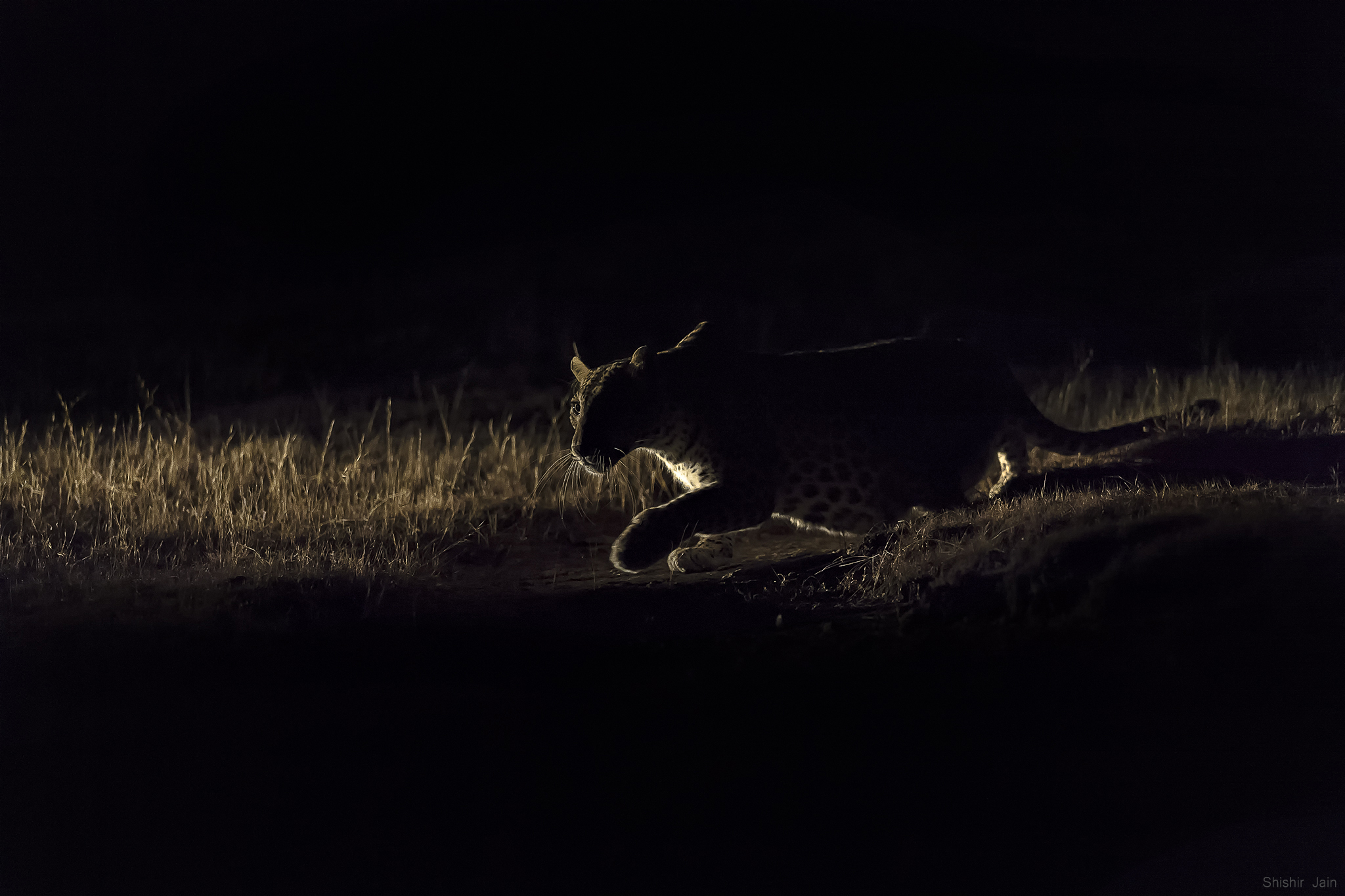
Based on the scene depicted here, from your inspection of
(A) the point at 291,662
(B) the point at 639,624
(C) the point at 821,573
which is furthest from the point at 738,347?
(A) the point at 291,662

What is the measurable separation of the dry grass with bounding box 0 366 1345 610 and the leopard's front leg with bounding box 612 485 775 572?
0.78 metres

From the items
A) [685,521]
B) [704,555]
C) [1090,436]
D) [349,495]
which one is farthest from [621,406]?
[1090,436]

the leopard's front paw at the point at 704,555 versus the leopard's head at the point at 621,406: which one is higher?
the leopard's head at the point at 621,406

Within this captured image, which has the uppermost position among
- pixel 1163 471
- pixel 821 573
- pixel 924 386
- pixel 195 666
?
pixel 924 386

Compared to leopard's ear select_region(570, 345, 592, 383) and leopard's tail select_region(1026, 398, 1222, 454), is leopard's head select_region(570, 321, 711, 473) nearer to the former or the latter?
leopard's ear select_region(570, 345, 592, 383)

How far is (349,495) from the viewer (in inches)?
276

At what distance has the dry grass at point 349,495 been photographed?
556cm

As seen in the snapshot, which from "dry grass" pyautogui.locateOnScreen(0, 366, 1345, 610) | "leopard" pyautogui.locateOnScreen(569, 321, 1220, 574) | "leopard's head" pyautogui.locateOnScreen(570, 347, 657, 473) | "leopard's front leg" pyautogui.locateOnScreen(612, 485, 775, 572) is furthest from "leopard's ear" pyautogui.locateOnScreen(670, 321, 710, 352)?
"dry grass" pyautogui.locateOnScreen(0, 366, 1345, 610)

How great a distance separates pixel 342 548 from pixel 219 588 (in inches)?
31.5

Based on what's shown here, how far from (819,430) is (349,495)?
129 inches

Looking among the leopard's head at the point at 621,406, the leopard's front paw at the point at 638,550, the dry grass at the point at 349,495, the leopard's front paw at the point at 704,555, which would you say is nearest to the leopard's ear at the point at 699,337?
the leopard's head at the point at 621,406

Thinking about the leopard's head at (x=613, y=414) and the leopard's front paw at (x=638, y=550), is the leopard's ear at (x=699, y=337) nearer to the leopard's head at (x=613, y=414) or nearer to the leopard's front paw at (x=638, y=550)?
the leopard's head at (x=613, y=414)

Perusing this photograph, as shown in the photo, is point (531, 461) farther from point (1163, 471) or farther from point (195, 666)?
point (1163, 471)

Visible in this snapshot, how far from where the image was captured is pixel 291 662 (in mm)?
4730
